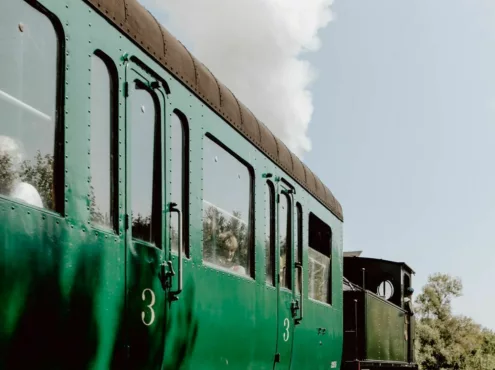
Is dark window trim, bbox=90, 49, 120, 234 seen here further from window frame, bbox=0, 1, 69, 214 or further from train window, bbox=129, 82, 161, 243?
window frame, bbox=0, 1, 69, 214

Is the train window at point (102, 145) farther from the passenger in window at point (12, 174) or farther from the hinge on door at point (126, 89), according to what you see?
the passenger in window at point (12, 174)

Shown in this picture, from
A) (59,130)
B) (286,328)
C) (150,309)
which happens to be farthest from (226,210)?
(59,130)

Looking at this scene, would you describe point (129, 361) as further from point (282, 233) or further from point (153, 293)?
point (282, 233)

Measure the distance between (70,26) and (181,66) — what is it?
5.98 ft

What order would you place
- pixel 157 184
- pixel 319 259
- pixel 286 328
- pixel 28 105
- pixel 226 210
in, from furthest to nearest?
pixel 319 259 → pixel 286 328 → pixel 226 210 → pixel 157 184 → pixel 28 105

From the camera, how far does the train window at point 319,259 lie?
402 inches

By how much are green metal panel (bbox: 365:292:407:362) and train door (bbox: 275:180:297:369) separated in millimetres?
5276

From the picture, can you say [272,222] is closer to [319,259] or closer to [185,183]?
[319,259]

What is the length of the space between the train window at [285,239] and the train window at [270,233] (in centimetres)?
26

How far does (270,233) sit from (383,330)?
774 cm

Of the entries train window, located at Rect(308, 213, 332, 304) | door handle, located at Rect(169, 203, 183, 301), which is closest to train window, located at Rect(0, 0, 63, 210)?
door handle, located at Rect(169, 203, 183, 301)

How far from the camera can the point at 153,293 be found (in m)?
5.45

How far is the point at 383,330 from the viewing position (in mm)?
15672

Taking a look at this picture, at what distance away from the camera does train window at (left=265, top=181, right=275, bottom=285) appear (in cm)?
828
